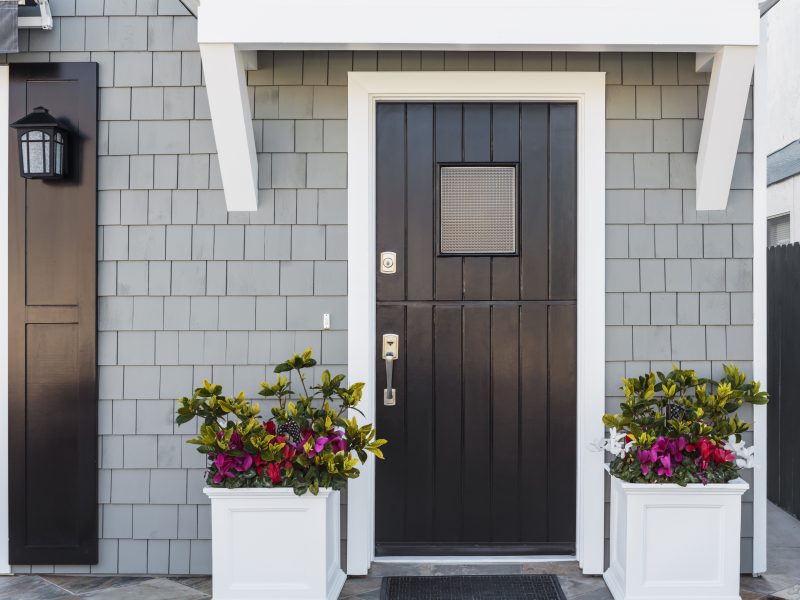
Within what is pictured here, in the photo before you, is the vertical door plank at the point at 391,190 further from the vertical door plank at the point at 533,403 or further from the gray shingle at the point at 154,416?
the gray shingle at the point at 154,416

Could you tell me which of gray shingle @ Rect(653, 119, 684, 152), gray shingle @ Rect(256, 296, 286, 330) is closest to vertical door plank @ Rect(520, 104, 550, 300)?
gray shingle @ Rect(653, 119, 684, 152)

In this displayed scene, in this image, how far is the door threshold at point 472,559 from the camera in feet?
11.1

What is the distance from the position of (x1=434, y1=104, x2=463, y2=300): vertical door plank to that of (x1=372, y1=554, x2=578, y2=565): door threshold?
1.15 meters

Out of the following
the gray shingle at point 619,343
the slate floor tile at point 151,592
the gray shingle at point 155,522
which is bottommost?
the slate floor tile at point 151,592

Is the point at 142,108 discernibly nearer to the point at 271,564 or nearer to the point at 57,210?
the point at 57,210

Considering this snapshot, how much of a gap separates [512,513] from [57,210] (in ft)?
7.85

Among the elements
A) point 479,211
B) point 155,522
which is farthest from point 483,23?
point 155,522

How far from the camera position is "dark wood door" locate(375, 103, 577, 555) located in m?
3.37

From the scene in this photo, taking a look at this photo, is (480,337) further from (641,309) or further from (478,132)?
(478,132)

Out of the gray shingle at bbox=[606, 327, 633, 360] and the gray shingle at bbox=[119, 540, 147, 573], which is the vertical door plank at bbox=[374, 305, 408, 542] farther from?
the gray shingle at bbox=[119, 540, 147, 573]

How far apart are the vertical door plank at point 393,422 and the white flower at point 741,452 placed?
134cm

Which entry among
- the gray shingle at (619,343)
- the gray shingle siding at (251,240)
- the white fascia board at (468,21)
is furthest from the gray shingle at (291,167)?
the gray shingle at (619,343)

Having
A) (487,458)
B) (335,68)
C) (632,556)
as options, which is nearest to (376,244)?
(335,68)

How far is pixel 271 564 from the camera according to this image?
293 centimetres
